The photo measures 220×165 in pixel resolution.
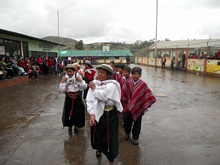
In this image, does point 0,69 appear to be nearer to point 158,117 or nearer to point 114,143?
point 158,117

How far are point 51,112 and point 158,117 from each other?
3.24m

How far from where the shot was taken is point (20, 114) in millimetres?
6039

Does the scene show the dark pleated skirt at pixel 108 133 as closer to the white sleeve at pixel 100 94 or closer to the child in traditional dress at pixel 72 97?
the white sleeve at pixel 100 94

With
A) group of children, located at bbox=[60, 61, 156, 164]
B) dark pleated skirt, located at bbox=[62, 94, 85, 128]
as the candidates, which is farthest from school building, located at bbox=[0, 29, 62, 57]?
dark pleated skirt, located at bbox=[62, 94, 85, 128]

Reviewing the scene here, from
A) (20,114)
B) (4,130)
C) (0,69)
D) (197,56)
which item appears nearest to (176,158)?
(4,130)

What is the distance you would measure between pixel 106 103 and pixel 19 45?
55.9ft

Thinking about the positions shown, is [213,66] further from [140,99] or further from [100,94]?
[100,94]

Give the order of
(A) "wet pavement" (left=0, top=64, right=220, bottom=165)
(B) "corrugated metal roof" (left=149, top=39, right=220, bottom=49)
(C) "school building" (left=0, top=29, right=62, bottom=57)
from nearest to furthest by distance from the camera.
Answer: (A) "wet pavement" (left=0, top=64, right=220, bottom=165) → (C) "school building" (left=0, top=29, right=62, bottom=57) → (B) "corrugated metal roof" (left=149, top=39, right=220, bottom=49)

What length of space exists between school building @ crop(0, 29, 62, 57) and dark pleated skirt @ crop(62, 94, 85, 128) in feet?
38.1

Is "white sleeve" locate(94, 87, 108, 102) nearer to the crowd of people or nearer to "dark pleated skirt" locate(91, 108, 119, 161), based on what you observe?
"dark pleated skirt" locate(91, 108, 119, 161)

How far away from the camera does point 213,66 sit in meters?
15.9

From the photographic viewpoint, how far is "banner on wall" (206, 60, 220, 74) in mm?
15422

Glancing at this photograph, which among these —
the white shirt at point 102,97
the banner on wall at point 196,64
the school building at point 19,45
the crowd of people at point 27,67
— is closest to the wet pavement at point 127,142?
the white shirt at point 102,97

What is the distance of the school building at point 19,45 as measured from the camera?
14.9 meters
